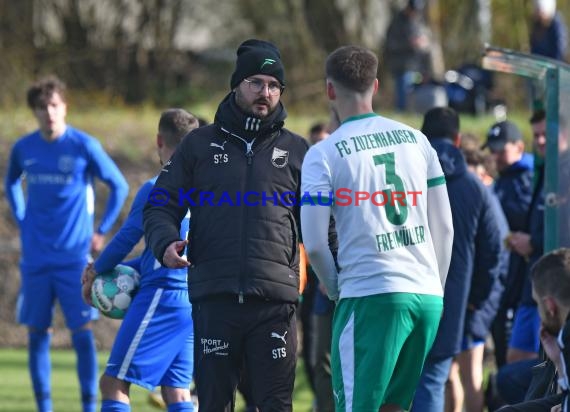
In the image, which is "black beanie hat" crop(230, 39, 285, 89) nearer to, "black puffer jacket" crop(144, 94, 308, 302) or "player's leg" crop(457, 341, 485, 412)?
"black puffer jacket" crop(144, 94, 308, 302)

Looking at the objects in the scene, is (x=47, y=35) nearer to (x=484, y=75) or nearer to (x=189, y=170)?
(x=484, y=75)

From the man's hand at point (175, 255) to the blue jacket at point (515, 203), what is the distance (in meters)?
3.88

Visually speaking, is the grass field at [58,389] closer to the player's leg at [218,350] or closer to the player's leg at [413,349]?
the player's leg at [218,350]

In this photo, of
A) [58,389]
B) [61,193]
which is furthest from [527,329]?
[58,389]

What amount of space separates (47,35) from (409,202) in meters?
15.7

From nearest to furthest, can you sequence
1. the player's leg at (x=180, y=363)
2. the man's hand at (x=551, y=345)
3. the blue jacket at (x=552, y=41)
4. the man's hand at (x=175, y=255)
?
the man's hand at (x=551, y=345) → the man's hand at (x=175, y=255) → the player's leg at (x=180, y=363) → the blue jacket at (x=552, y=41)

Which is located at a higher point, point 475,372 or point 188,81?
point 188,81

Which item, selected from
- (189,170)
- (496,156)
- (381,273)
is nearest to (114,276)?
(189,170)

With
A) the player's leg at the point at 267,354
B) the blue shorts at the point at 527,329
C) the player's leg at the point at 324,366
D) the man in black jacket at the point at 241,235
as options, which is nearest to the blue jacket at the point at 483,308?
the blue shorts at the point at 527,329

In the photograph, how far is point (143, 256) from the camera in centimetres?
725

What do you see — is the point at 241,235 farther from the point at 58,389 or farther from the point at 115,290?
the point at 58,389

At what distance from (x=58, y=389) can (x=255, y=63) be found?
18.5ft

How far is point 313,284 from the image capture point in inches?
380

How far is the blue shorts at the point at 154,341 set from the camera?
6.95 metres
